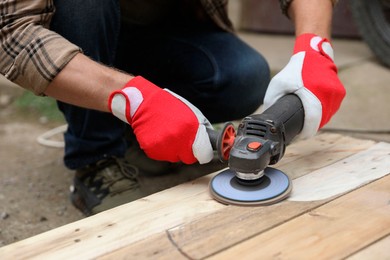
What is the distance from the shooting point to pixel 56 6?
4.35 feet

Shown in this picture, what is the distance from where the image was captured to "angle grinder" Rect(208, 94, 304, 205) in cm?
107

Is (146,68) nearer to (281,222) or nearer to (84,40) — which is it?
(84,40)

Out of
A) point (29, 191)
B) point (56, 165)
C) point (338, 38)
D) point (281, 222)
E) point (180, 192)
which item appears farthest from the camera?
point (338, 38)

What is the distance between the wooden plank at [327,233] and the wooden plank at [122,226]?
0.07m

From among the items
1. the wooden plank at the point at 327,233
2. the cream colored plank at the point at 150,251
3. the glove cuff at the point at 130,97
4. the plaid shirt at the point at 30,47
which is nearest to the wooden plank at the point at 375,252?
the wooden plank at the point at 327,233

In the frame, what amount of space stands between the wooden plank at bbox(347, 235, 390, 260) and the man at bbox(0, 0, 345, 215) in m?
0.35

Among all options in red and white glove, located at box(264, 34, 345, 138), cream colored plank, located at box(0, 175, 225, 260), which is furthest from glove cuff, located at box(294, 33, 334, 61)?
cream colored plank, located at box(0, 175, 225, 260)

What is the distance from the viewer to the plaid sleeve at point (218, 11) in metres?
1.65

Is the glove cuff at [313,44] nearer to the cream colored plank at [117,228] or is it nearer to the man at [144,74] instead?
the man at [144,74]

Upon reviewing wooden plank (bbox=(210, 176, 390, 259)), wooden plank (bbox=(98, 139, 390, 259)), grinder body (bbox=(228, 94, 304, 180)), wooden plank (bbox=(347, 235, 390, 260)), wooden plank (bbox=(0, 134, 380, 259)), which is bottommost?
wooden plank (bbox=(0, 134, 380, 259))

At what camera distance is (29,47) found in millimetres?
1158

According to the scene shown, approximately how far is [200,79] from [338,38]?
1.78 meters

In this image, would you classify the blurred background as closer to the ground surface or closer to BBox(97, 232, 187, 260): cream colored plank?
the ground surface

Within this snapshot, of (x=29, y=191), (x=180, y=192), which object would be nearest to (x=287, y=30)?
(x=29, y=191)
